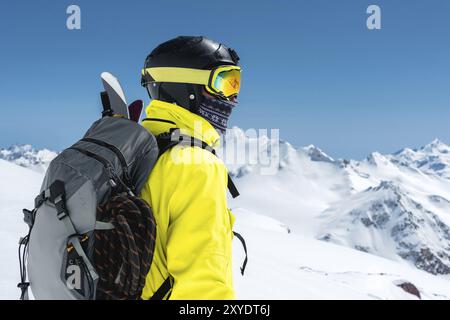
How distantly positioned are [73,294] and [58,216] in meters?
0.49

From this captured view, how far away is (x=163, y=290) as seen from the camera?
2977mm

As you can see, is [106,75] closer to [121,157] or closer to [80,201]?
[121,157]

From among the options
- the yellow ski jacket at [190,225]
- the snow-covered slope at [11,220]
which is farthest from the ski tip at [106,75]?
the snow-covered slope at [11,220]

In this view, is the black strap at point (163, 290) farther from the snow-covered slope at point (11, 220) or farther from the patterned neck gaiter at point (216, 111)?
the snow-covered slope at point (11, 220)

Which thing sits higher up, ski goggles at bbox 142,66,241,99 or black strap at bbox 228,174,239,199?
ski goggles at bbox 142,66,241,99

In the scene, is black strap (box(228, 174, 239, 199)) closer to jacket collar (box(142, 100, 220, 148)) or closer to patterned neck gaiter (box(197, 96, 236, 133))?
jacket collar (box(142, 100, 220, 148))

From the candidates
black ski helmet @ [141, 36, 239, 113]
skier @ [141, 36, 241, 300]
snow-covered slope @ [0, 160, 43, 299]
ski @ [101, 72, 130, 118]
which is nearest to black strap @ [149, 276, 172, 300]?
skier @ [141, 36, 241, 300]

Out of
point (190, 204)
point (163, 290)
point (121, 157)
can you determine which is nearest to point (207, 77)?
point (121, 157)

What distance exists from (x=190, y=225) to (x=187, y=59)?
4.71 feet

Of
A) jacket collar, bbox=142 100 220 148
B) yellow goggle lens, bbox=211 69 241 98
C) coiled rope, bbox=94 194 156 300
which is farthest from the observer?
yellow goggle lens, bbox=211 69 241 98

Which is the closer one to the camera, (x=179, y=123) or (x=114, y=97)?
(x=114, y=97)

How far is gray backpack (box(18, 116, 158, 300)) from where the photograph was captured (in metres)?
2.69
